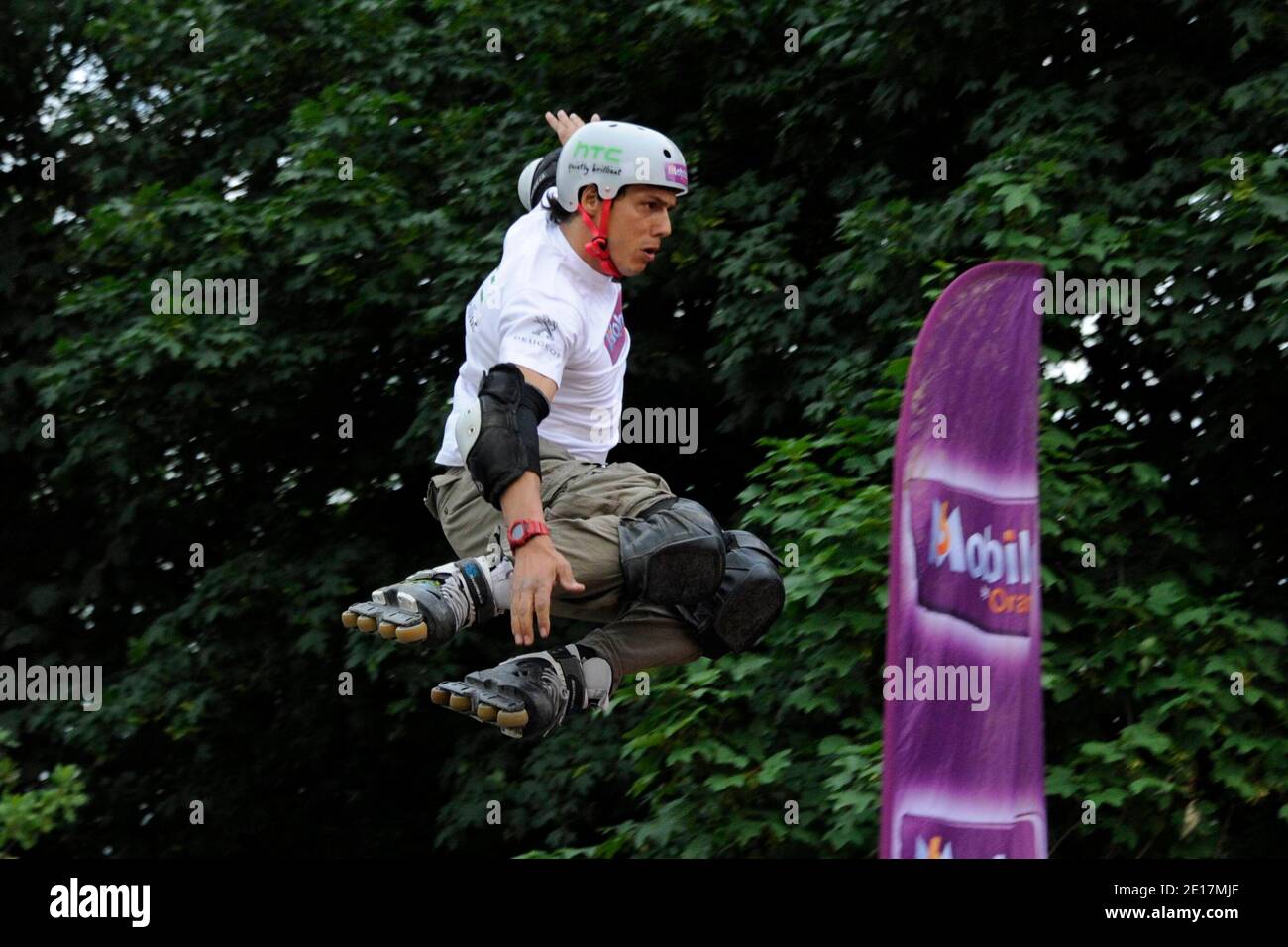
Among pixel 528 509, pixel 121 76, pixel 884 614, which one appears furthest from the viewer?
pixel 121 76

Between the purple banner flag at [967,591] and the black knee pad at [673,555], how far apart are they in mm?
1082

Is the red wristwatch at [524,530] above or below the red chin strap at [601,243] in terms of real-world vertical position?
below

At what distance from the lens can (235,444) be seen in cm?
1497

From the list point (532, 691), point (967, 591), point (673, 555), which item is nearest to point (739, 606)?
point (673, 555)

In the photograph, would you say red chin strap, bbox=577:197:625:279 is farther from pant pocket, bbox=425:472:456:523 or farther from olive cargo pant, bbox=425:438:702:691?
pant pocket, bbox=425:472:456:523

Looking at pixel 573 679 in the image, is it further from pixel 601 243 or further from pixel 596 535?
pixel 601 243

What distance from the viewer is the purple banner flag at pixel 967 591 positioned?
653 centimetres

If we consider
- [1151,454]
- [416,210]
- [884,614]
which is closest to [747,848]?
[884,614]

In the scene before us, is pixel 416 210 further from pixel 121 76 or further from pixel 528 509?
pixel 528 509

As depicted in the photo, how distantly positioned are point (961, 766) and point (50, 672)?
10.4 m

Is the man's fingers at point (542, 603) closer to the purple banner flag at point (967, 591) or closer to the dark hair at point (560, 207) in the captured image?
the dark hair at point (560, 207)

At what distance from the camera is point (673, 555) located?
17.6ft

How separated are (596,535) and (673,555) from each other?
0.65 ft

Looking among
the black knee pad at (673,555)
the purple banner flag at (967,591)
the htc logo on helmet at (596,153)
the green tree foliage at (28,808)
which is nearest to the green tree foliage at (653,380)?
the green tree foliage at (28,808)
